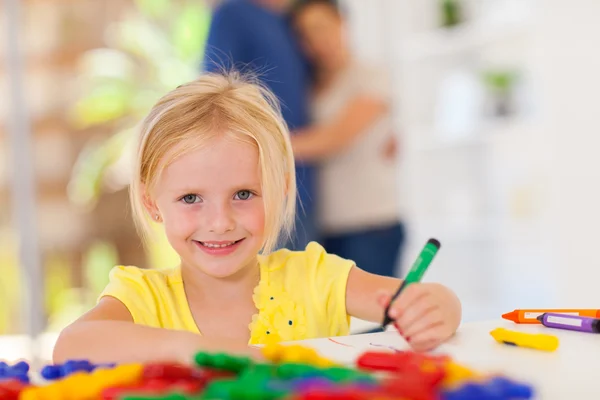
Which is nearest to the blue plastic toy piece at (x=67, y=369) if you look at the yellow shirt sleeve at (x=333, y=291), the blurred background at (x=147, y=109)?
the yellow shirt sleeve at (x=333, y=291)

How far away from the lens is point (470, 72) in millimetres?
3736

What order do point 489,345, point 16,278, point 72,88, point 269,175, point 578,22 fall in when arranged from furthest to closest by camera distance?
point 72,88 < point 16,278 < point 578,22 < point 269,175 < point 489,345

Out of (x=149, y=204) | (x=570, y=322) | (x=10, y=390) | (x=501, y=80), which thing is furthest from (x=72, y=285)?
(x=10, y=390)

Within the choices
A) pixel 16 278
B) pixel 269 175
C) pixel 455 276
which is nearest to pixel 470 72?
pixel 455 276

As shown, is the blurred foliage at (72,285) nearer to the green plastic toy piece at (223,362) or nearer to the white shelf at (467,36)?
the white shelf at (467,36)

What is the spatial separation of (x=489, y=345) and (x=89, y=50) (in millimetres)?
3319

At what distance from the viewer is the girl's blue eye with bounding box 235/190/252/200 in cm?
102

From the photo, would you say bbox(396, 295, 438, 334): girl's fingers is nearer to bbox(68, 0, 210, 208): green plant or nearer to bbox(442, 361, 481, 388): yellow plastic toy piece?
bbox(442, 361, 481, 388): yellow plastic toy piece

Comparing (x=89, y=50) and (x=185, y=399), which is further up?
(x=89, y=50)

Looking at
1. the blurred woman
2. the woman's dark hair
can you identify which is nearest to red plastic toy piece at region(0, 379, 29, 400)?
the blurred woman

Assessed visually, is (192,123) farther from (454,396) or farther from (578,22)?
(578,22)

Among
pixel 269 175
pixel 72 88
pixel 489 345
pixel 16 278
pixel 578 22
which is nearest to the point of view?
pixel 489 345

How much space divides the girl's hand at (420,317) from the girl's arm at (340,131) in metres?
1.14

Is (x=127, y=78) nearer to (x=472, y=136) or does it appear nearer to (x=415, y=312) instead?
(x=472, y=136)
